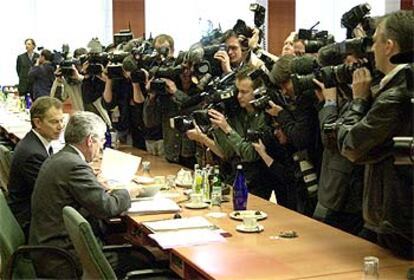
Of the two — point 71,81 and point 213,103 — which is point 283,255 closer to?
point 213,103

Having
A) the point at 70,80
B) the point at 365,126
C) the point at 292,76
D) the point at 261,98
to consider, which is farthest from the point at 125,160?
the point at 70,80

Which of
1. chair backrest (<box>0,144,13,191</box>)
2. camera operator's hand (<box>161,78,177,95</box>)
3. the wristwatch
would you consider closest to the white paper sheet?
the wristwatch

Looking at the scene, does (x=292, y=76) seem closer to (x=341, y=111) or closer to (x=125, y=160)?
(x=341, y=111)

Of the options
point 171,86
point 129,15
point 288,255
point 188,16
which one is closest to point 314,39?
point 171,86

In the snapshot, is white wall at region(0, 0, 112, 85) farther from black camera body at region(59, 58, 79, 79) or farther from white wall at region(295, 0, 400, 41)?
black camera body at region(59, 58, 79, 79)

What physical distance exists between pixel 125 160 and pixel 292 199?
107 centimetres

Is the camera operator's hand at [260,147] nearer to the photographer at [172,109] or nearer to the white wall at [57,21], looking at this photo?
the photographer at [172,109]

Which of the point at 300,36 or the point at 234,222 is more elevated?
the point at 300,36

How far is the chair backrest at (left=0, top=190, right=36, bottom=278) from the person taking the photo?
10.4 ft

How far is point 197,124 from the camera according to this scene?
456 centimetres

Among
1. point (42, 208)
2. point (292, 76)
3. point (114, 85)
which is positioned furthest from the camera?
point (114, 85)

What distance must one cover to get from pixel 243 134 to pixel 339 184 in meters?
1.21

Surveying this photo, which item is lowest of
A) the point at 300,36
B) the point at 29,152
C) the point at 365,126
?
the point at 29,152

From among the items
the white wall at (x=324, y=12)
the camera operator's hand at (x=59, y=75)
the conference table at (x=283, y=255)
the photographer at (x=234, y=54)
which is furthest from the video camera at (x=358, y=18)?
the white wall at (x=324, y=12)
